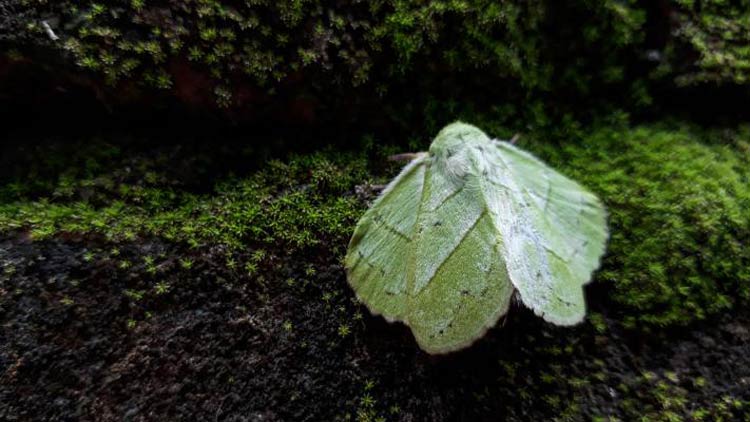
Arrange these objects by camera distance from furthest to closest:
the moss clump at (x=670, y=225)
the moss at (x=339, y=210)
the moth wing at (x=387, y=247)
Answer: the moss clump at (x=670, y=225) < the moss at (x=339, y=210) < the moth wing at (x=387, y=247)

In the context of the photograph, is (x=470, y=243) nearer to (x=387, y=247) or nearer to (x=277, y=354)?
(x=387, y=247)

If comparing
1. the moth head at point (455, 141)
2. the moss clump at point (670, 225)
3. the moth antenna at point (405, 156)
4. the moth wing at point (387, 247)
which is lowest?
the moss clump at point (670, 225)

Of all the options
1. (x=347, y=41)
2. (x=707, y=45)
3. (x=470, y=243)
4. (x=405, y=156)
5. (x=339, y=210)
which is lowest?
(x=470, y=243)

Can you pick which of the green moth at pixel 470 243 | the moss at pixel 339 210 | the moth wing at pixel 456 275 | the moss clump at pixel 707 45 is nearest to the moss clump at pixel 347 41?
the moss clump at pixel 707 45

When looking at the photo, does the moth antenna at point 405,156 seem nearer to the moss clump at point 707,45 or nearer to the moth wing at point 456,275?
the moth wing at point 456,275

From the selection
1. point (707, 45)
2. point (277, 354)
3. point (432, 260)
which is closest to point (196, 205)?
point (277, 354)

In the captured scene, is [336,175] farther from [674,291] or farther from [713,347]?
[713,347]

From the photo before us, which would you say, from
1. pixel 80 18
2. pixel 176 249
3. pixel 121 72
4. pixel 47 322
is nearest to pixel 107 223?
pixel 176 249
